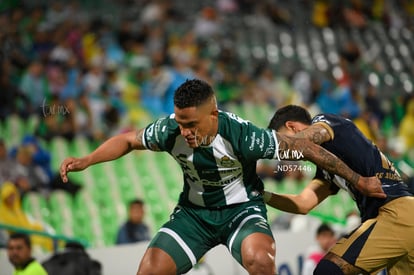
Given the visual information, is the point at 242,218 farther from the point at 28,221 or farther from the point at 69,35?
the point at 69,35

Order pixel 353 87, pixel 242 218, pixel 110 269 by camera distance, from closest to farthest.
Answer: pixel 242 218 < pixel 110 269 < pixel 353 87

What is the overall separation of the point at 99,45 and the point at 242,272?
22.2ft

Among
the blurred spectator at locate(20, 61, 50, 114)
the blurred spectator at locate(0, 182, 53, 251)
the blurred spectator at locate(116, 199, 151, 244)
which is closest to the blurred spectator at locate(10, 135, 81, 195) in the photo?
the blurred spectator at locate(20, 61, 50, 114)

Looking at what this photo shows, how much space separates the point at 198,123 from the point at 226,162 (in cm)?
37

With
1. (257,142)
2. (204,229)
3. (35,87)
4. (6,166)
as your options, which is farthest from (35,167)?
(257,142)

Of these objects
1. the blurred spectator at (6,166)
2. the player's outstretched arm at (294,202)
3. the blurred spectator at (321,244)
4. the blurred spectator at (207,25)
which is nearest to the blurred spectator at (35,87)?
the blurred spectator at (6,166)

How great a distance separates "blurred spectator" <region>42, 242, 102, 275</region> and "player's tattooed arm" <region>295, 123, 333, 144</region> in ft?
10.3

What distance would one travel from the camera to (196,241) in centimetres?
659

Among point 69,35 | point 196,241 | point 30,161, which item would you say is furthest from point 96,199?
point 196,241

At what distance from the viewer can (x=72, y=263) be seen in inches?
341

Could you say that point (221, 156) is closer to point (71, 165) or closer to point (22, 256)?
point (71, 165)

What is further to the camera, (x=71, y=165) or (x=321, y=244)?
(x=321, y=244)

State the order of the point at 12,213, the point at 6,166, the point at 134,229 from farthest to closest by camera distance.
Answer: the point at 6,166 < the point at 12,213 < the point at 134,229

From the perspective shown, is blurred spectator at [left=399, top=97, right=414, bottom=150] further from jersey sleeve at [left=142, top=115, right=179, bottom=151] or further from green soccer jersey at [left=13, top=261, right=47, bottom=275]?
jersey sleeve at [left=142, top=115, right=179, bottom=151]
